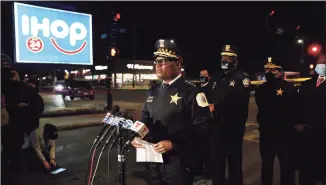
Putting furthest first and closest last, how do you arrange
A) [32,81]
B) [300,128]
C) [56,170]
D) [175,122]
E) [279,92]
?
[56,170], [32,81], [279,92], [300,128], [175,122]

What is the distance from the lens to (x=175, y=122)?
2705mm

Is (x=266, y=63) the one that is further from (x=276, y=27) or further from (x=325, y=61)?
(x=276, y=27)

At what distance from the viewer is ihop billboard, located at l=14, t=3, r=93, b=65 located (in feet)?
39.2

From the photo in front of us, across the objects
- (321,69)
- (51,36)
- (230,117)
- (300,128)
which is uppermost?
(51,36)

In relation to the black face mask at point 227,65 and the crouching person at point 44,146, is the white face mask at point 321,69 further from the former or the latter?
the crouching person at point 44,146

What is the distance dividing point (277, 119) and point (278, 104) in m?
0.21

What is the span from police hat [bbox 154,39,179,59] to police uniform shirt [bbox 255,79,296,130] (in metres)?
2.05

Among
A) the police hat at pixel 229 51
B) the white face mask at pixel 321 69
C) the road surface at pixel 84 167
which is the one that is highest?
the police hat at pixel 229 51

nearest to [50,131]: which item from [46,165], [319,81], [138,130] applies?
[46,165]

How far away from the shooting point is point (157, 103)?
282 centimetres

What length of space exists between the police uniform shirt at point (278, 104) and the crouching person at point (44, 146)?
3844mm

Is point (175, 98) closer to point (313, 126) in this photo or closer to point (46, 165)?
point (313, 126)

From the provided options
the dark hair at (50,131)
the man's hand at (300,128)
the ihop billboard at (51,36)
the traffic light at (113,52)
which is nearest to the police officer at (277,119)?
the man's hand at (300,128)

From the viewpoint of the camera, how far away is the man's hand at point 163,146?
8.29 ft
